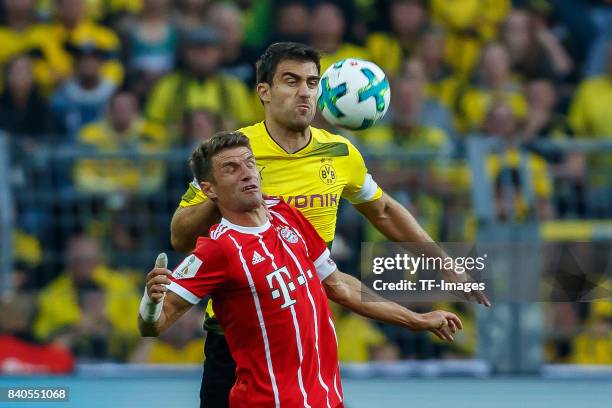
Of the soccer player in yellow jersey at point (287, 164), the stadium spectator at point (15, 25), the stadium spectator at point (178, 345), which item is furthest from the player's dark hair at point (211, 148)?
the stadium spectator at point (15, 25)

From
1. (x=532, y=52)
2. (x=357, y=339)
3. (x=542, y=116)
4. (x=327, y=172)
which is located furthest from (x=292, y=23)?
(x=327, y=172)

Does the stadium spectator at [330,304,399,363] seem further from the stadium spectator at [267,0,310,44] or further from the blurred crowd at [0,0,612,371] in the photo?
the stadium spectator at [267,0,310,44]

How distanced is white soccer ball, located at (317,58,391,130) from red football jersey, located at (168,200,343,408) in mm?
919

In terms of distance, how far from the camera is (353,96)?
5.97 meters

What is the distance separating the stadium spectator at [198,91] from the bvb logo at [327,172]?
202 inches

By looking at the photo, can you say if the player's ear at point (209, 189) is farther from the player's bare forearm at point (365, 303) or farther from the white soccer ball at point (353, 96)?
the white soccer ball at point (353, 96)

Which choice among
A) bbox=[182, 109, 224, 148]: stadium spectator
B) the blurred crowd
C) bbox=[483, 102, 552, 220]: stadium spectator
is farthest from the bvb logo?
bbox=[182, 109, 224, 148]: stadium spectator

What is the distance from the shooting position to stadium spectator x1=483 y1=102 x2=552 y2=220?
32.2 ft

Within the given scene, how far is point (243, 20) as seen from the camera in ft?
40.1

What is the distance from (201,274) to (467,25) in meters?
7.50

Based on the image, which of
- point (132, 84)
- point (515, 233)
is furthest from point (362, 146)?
point (132, 84)

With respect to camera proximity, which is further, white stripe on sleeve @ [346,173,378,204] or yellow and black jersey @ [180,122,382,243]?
white stripe on sleeve @ [346,173,378,204]

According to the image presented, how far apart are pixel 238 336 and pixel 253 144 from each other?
1.15 meters

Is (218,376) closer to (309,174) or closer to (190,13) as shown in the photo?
(309,174)
